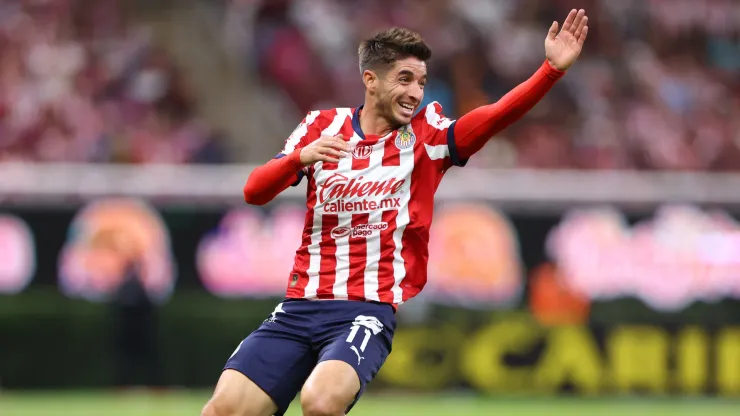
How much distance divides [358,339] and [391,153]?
92 cm

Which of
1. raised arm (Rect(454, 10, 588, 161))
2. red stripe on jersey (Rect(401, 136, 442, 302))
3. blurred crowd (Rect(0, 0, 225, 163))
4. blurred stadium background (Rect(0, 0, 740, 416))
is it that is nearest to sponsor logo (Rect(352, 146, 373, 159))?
red stripe on jersey (Rect(401, 136, 442, 302))

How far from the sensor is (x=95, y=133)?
13297 millimetres

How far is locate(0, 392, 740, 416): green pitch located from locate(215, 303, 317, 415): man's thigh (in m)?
4.74

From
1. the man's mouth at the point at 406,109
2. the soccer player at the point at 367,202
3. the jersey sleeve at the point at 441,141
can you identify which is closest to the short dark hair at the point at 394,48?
the soccer player at the point at 367,202

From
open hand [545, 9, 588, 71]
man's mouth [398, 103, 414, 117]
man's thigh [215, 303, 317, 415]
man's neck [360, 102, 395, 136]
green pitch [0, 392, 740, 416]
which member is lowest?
green pitch [0, 392, 740, 416]

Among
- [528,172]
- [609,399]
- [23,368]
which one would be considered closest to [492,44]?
[528,172]

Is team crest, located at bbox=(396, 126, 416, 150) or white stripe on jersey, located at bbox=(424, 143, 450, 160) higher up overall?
team crest, located at bbox=(396, 126, 416, 150)

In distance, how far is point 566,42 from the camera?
6.07 metres

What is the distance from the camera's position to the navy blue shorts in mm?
5984

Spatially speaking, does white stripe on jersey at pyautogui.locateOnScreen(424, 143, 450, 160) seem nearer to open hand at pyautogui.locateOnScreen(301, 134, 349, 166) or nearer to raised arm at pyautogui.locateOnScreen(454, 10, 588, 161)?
raised arm at pyautogui.locateOnScreen(454, 10, 588, 161)

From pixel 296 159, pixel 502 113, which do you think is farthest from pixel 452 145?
pixel 296 159

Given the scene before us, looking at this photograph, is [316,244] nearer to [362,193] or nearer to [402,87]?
[362,193]

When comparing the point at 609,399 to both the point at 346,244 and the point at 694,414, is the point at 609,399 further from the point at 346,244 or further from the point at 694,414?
the point at 346,244

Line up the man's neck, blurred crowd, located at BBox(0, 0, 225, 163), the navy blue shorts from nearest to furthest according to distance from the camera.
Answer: the navy blue shorts → the man's neck → blurred crowd, located at BBox(0, 0, 225, 163)
